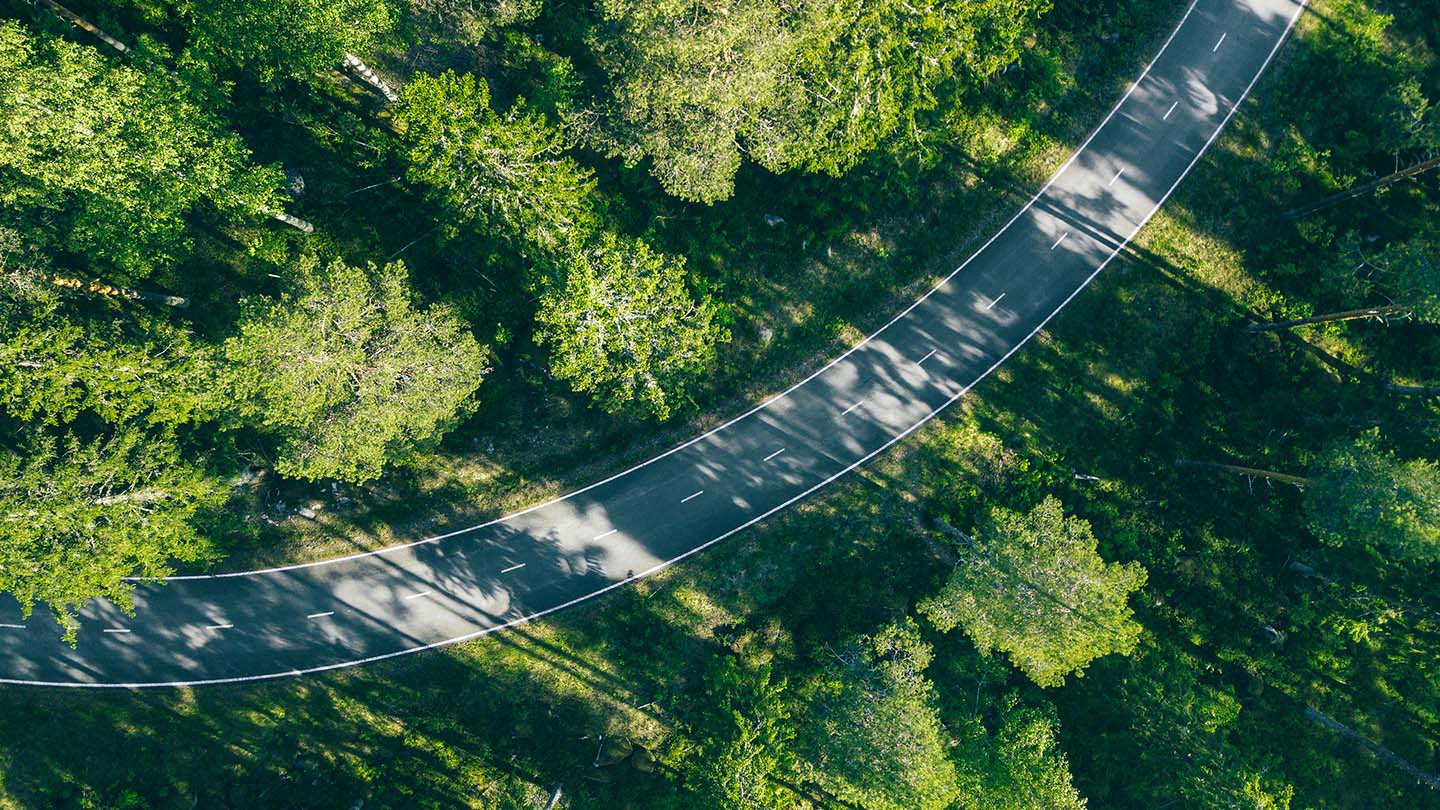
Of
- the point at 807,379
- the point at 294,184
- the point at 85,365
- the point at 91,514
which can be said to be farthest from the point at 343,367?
the point at 807,379

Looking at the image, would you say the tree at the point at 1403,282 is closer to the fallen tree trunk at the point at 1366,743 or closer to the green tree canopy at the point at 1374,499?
the green tree canopy at the point at 1374,499

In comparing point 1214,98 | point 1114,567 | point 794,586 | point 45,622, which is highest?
point 1214,98

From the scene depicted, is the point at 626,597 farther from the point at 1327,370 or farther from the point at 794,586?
the point at 1327,370

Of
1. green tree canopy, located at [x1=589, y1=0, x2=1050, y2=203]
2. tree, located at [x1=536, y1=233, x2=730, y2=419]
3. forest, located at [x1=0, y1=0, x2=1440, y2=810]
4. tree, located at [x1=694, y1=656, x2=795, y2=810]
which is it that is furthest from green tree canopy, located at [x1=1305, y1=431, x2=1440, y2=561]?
tree, located at [x1=536, y1=233, x2=730, y2=419]

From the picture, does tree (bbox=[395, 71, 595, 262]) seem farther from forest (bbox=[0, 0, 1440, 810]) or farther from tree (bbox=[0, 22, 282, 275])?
tree (bbox=[0, 22, 282, 275])

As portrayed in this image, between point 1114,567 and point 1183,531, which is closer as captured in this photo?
point 1114,567

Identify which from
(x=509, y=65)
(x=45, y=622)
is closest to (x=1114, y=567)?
(x=509, y=65)
